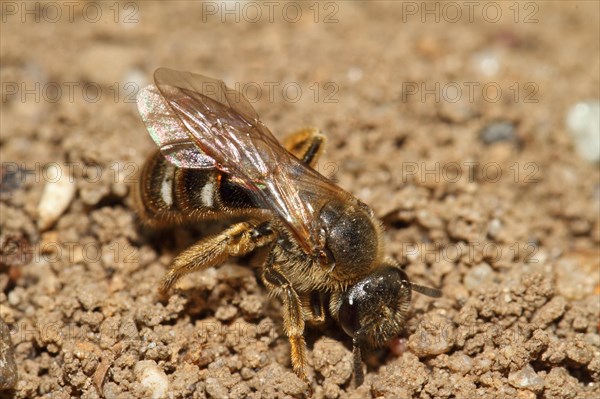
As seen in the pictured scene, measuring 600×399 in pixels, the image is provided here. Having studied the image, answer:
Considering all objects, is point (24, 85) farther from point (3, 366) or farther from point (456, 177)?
point (456, 177)

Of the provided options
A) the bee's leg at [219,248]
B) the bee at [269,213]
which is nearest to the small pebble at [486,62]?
the bee at [269,213]

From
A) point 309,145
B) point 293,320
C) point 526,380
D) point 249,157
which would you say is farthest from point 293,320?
point 526,380

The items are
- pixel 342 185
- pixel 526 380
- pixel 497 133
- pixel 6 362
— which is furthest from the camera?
pixel 497 133

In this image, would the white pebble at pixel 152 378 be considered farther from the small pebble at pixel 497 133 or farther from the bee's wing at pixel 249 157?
the small pebble at pixel 497 133

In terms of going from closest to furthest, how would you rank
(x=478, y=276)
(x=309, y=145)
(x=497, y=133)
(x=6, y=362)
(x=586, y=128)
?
(x=6, y=362) → (x=478, y=276) → (x=309, y=145) → (x=497, y=133) → (x=586, y=128)

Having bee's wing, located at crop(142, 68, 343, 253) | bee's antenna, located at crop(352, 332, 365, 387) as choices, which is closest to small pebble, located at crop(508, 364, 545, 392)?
bee's antenna, located at crop(352, 332, 365, 387)

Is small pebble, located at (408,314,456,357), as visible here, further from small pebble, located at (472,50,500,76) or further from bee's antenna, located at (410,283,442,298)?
small pebble, located at (472,50,500,76)

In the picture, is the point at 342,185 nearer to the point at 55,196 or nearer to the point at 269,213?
the point at 269,213

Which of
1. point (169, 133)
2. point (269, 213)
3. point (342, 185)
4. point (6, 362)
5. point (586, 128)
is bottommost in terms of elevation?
point (6, 362)
